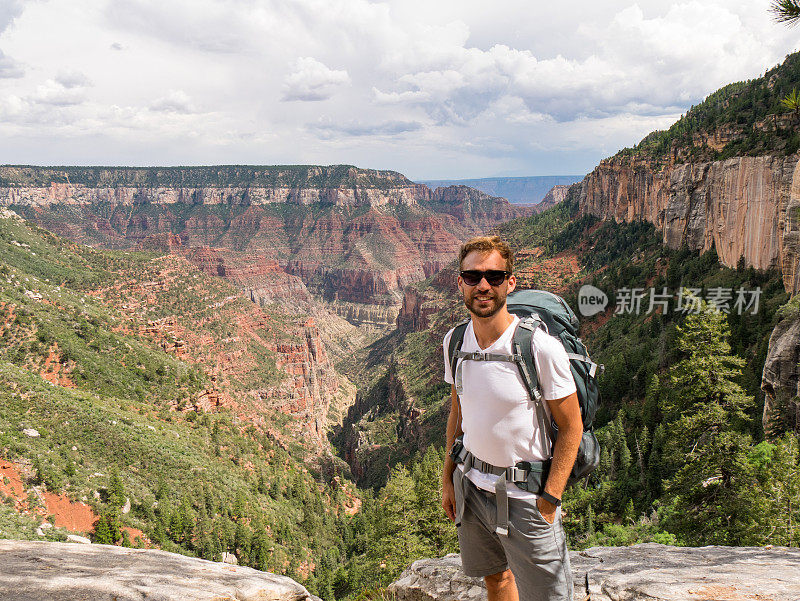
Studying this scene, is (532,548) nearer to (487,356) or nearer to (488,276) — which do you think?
(487,356)

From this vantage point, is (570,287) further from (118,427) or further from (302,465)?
(118,427)

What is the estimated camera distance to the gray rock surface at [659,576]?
6188 mm

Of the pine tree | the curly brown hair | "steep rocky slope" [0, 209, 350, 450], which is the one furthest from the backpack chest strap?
"steep rocky slope" [0, 209, 350, 450]

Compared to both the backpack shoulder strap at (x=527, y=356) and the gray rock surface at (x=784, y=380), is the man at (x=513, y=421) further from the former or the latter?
the gray rock surface at (x=784, y=380)

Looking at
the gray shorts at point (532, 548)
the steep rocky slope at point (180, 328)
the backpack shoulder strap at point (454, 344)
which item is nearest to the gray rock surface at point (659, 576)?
the gray shorts at point (532, 548)

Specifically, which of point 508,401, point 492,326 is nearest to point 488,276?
point 492,326

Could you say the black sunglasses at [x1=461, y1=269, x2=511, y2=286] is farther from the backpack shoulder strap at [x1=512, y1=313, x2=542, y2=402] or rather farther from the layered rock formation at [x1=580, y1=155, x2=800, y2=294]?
the layered rock formation at [x1=580, y1=155, x2=800, y2=294]

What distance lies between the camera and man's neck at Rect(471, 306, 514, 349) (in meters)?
4.93

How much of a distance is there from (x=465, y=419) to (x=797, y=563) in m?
6.16

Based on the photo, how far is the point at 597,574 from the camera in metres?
7.04

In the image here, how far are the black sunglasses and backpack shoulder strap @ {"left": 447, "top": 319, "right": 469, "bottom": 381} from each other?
650 mm

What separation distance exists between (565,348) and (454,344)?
4.06 ft

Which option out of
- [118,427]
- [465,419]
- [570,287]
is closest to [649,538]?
[465,419]

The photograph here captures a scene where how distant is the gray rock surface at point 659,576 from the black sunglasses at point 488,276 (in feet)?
15.9
